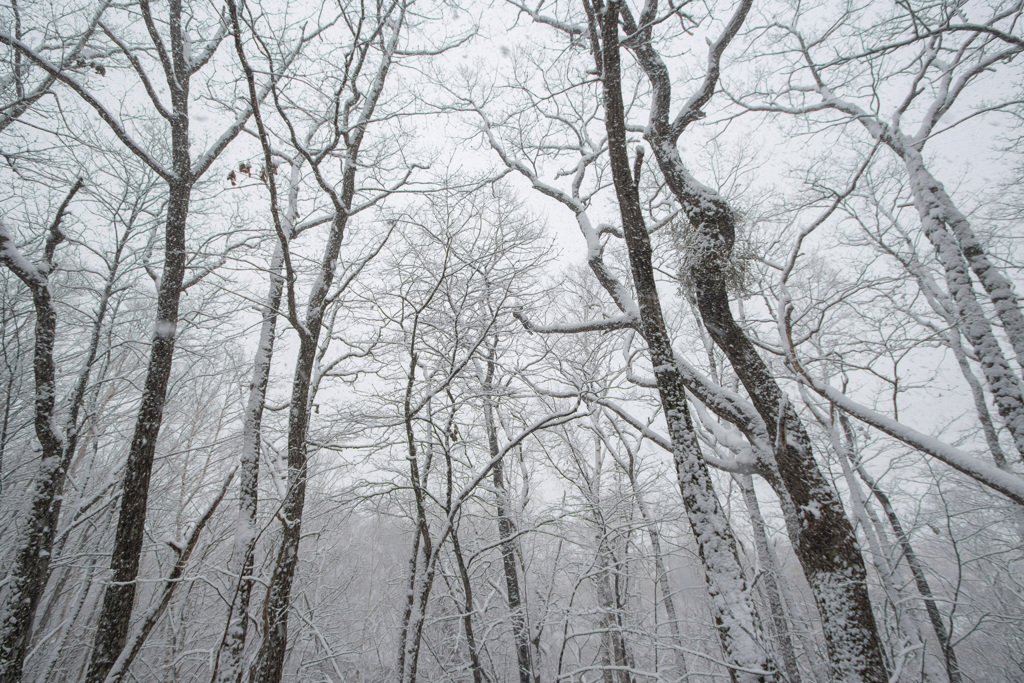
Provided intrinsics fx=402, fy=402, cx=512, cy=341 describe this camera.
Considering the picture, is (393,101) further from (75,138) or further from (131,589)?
(131,589)

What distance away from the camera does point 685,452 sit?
9.23 ft

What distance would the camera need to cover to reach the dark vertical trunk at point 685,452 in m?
A: 2.35

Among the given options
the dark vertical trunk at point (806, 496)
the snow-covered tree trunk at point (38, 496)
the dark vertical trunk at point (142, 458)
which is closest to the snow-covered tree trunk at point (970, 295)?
the dark vertical trunk at point (806, 496)

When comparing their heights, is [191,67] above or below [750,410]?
above

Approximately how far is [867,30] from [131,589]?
10.8 metres

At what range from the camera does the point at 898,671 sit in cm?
287

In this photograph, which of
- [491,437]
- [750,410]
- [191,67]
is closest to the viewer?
[750,410]

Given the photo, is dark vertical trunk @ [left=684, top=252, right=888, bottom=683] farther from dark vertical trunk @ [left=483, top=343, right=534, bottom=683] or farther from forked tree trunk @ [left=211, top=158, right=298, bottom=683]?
forked tree trunk @ [left=211, top=158, right=298, bottom=683]

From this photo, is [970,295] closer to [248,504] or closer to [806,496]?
[806,496]

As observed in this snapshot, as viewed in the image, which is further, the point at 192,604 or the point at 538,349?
the point at 192,604

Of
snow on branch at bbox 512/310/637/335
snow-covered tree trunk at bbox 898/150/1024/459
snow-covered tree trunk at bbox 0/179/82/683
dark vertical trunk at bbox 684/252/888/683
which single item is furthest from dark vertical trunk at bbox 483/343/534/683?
snow-covered tree trunk at bbox 898/150/1024/459

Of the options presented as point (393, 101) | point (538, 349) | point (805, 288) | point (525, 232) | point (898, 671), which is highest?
point (393, 101)

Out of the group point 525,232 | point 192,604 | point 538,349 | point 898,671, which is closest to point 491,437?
point 538,349

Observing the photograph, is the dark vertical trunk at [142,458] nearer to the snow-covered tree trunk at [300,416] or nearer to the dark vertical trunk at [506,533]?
the snow-covered tree trunk at [300,416]
